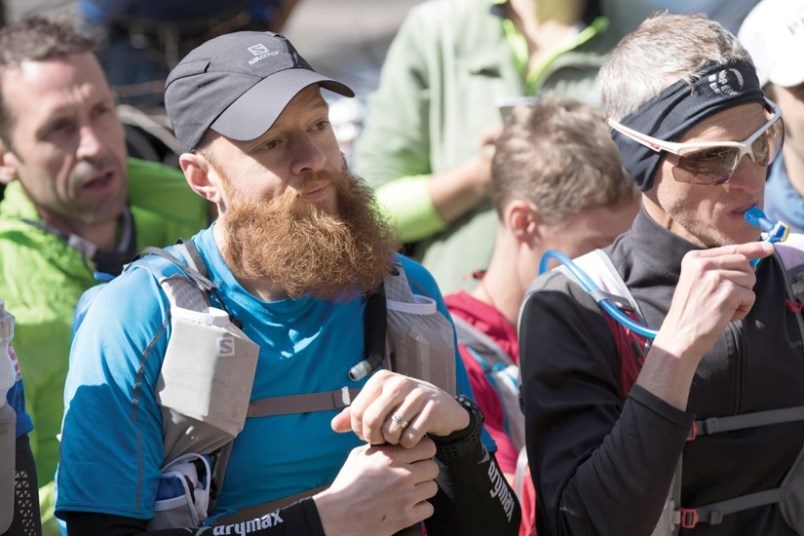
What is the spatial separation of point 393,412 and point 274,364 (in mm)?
325

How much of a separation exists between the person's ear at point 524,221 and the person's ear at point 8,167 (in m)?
1.54

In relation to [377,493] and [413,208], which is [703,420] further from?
[413,208]

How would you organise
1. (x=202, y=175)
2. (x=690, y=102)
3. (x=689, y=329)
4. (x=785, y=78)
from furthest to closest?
(x=785, y=78), (x=202, y=175), (x=690, y=102), (x=689, y=329)

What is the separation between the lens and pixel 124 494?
2328 mm

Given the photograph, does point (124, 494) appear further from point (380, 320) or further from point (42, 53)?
point (42, 53)

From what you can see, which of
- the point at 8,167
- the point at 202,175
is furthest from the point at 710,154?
the point at 8,167

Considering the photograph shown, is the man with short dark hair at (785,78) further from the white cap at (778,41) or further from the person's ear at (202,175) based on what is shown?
the person's ear at (202,175)

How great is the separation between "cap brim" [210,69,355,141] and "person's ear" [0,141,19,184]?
153 cm

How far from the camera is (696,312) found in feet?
7.91

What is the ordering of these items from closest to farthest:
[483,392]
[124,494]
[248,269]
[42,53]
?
[124,494]
[248,269]
[483,392]
[42,53]

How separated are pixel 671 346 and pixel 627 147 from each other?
46cm

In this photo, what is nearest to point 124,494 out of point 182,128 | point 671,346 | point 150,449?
point 150,449

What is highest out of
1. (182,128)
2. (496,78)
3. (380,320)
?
(182,128)

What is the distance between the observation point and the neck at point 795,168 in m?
3.82
